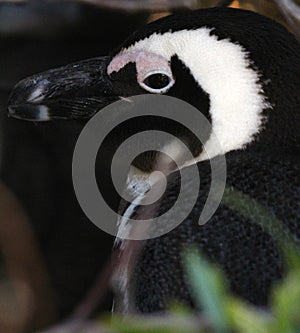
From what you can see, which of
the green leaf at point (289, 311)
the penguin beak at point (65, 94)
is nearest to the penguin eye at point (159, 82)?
the penguin beak at point (65, 94)

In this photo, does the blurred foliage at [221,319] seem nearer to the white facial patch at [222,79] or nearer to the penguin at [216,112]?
the penguin at [216,112]

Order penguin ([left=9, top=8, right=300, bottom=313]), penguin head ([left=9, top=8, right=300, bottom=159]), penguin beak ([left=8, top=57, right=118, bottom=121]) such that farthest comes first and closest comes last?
penguin beak ([left=8, top=57, right=118, bottom=121]) < penguin head ([left=9, top=8, right=300, bottom=159]) < penguin ([left=9, top=8, right=300, bottom=313])

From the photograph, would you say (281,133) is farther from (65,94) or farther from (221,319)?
(221,319)

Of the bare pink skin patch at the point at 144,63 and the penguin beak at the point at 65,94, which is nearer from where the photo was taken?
the bare pink skin patch at the point at 144,63

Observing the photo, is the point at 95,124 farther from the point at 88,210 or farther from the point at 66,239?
the point at 66,239

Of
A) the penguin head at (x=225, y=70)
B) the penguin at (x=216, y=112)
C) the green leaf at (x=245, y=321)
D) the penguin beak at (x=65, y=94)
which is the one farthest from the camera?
the penguin beak at (x=65, y=94)

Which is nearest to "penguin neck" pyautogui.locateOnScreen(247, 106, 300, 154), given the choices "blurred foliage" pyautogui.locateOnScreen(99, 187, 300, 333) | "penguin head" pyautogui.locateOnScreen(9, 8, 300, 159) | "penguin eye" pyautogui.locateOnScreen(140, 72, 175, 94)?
"penguin head" pyautogui.locateOnScreen(9, 8, 300, 159)

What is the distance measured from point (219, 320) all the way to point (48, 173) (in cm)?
230

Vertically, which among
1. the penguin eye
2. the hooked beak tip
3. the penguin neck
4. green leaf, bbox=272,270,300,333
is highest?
green leaf, bbox=272,270,300,333

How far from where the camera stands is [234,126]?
1826 millimetres

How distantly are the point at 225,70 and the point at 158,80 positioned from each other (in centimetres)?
13

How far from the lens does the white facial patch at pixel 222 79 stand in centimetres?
180

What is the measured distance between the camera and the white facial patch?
1.80 metres

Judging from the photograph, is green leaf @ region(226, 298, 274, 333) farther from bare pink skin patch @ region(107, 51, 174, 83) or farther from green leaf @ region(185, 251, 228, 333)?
bare pink skin patch @ region(107, 51, 174, 83)
